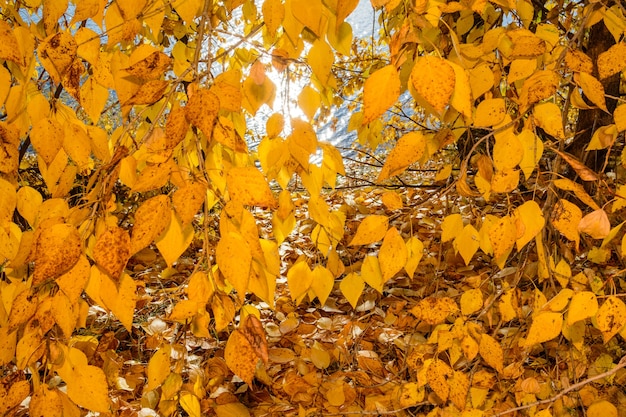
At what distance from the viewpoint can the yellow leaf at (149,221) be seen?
1.70ft

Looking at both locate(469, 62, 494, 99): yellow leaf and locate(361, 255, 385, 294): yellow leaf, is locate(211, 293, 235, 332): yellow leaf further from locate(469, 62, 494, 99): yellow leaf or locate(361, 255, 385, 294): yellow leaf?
locate(469, 62, 494, 99): yellow leaf

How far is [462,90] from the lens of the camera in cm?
57

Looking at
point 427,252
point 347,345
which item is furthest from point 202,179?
point 427,252

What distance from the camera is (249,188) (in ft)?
1.78

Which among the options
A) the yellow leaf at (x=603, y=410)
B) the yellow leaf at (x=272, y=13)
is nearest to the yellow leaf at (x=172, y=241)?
the yellow leaf at (x=272, y=13)

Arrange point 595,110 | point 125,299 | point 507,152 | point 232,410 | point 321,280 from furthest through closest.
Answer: point 595,110, point 232,410, point 321,280, point 507,152, point 125,299

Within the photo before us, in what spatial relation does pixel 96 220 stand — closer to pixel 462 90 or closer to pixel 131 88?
pixel 131 88

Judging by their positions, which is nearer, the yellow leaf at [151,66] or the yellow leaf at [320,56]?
the yellow leaf at [151,66]

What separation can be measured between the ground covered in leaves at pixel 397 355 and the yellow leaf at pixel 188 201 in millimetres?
391

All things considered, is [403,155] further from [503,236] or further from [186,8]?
[186,8]

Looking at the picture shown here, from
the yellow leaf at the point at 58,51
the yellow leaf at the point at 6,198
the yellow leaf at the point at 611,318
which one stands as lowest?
the yellow leaf at the point at 611,318

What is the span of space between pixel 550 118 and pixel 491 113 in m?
0.08

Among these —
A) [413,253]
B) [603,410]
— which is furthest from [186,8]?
[603,410]

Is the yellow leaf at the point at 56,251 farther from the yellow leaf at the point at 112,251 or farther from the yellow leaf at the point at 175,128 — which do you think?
the yellow leaf at the point at 175,128
